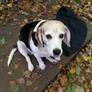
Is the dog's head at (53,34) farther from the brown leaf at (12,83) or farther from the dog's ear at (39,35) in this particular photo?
the brown leaf at (12,83)

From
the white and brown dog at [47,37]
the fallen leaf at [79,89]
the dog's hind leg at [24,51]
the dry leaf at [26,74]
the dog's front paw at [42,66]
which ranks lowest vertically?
the fallen leaf at [79,89]

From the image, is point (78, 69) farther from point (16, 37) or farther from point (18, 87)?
point (16, 37)

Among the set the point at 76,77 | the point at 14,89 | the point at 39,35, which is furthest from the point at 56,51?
the point at 14,89

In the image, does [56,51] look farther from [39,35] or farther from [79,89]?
[79,89]

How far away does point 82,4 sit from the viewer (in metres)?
4.70

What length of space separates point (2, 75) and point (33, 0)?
8.67ft

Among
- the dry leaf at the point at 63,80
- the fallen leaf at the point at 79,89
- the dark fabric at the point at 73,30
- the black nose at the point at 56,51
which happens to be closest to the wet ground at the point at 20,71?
the dry leaf at the point at 63,80

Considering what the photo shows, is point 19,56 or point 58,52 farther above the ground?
point 58,52

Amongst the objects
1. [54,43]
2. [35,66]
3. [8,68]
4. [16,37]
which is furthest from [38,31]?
[16,37]

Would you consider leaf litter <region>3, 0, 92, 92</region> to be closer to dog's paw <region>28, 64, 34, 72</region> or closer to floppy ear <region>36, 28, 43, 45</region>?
dog's paw <region>28, 64, 34, 72</region>

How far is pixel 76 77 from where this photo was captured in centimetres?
310

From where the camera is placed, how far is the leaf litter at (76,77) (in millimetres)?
2937

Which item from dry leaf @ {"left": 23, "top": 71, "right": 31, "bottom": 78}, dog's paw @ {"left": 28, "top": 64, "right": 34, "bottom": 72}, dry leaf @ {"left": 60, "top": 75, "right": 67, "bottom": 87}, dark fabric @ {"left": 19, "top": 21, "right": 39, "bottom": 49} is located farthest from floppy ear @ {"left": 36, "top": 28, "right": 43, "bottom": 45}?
dry leaf @ {"left": 60, "top": 75, "right": 67, "bottom": 87}

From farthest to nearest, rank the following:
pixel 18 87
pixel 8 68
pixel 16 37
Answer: pixel 16 37 → pixel 8 68 → pixel 18 87
